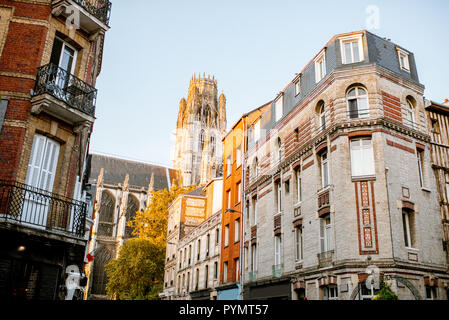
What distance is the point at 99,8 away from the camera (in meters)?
14.7

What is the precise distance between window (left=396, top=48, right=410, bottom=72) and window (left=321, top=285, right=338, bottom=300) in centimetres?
1093

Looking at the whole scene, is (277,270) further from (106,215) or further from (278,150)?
(106,215)

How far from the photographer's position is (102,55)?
20453 mm

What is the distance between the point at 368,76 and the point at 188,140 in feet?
276

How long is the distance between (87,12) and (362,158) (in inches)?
481

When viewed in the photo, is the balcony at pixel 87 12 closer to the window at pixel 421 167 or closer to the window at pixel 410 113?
the window at pixel 410 113

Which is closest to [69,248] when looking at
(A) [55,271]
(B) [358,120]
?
(A) [55,271]

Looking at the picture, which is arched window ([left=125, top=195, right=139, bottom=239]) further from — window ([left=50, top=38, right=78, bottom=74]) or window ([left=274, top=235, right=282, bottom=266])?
window ([left=50, top=38, right=78, bottom=74])

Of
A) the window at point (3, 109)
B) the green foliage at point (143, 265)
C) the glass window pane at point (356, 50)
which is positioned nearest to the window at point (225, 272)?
the green foliage at point (143, 265)

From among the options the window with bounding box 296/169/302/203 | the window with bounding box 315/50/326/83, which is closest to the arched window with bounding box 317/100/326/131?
the window with bounding box 315/50/326/83

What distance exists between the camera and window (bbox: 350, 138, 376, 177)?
17.3 metres

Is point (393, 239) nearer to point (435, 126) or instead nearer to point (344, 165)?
point (344, 165)

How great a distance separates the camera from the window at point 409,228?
16688mm

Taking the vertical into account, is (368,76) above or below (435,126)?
above
